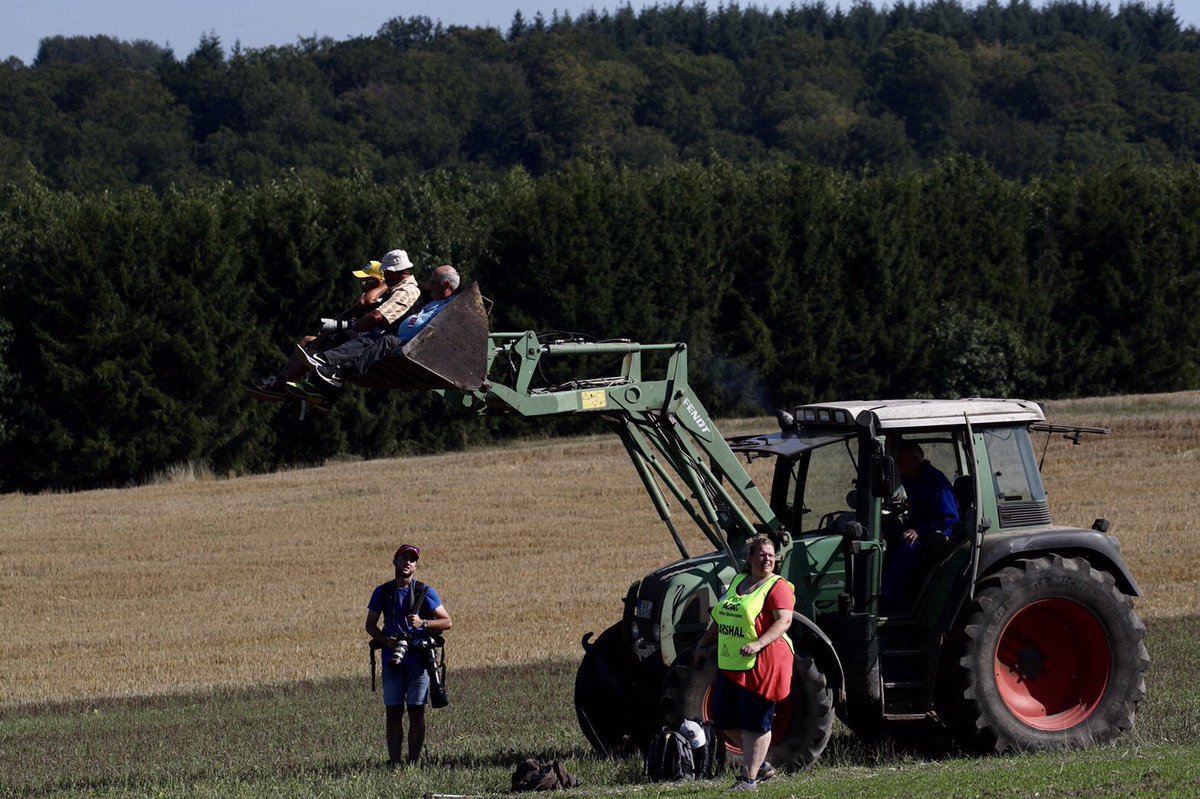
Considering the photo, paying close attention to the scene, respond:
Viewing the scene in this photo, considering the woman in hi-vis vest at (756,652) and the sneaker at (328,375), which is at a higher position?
the sneaker at (328,375)

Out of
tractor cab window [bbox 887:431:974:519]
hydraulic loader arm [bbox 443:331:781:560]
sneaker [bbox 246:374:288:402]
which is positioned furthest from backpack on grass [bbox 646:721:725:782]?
sneaker [bbox 246:374:288:402]

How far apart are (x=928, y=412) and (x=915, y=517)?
2.52 ft

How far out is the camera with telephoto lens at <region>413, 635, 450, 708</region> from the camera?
1265 cm

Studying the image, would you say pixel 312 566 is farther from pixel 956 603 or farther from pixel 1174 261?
pixel 1174 261

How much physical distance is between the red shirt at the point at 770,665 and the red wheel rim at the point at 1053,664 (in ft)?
7.02

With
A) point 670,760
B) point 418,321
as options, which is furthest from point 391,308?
point 670,760

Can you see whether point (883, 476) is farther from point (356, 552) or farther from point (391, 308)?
point (356, 552)

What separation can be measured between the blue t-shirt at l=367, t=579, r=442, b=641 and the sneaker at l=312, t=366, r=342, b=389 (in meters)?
2.52

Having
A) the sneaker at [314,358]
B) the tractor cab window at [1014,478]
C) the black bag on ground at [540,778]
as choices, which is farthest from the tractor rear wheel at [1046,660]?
the sneaker at [314,358]

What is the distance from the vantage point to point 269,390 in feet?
35.8

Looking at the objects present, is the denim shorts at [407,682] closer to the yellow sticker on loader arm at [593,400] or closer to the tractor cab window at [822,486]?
the yellow sticker on loader arm at [593,400]

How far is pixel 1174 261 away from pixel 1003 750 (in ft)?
168

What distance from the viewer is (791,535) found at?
12.7m

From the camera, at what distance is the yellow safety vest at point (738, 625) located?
10.6 m
